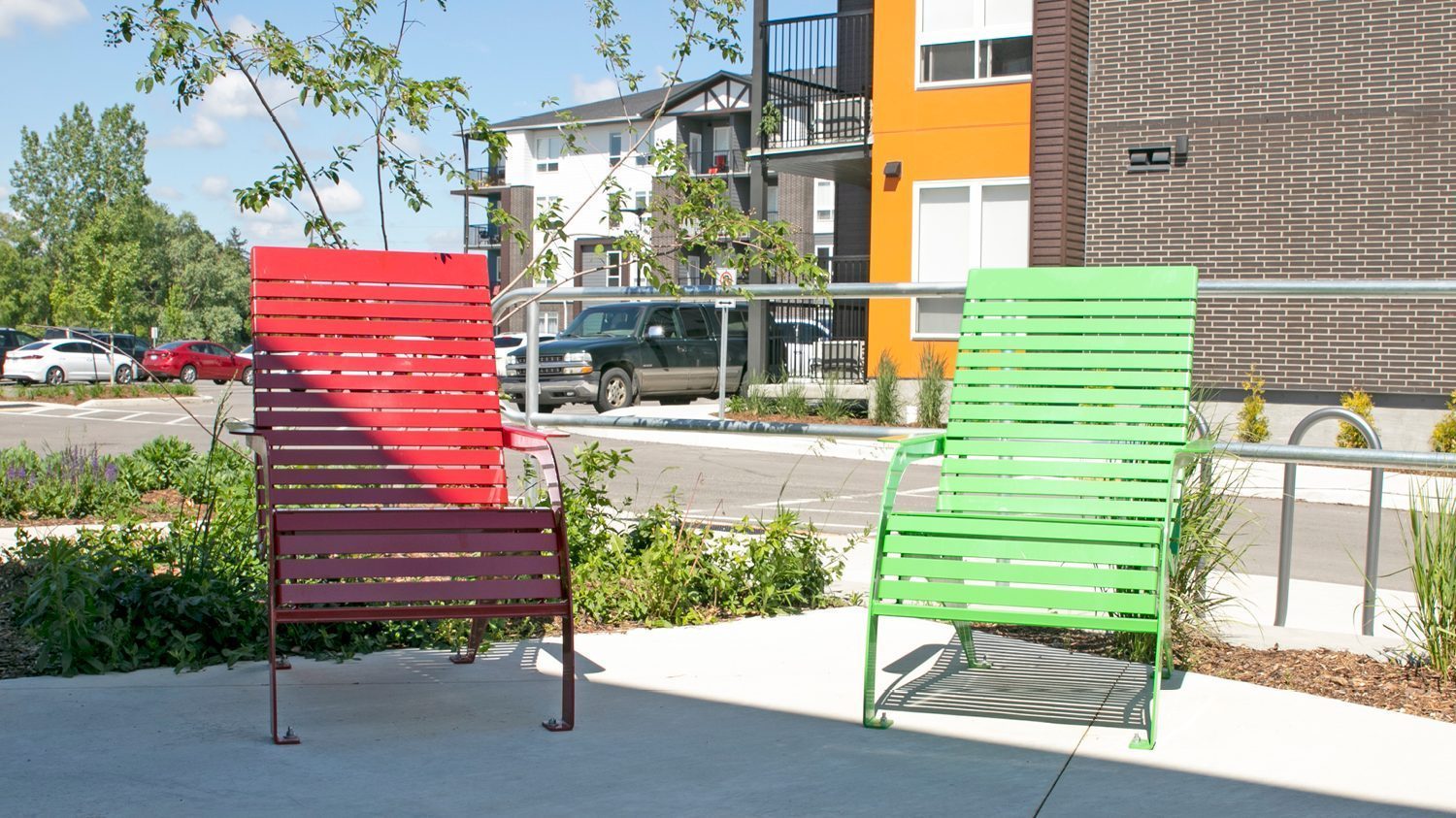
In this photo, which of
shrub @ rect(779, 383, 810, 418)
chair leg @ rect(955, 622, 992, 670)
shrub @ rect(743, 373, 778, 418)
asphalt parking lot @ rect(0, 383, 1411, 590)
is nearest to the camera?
chair leg @ rect(955, 622, 992, 670)

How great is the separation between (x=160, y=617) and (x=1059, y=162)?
17.0 m

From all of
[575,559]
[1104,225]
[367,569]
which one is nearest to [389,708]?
[367,569]

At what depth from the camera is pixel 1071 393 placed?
16.3 feet

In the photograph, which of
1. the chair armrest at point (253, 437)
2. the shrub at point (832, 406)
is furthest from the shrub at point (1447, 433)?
the chair armrest at point (253, 437)

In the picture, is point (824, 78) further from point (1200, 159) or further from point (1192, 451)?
point (1192, 451)

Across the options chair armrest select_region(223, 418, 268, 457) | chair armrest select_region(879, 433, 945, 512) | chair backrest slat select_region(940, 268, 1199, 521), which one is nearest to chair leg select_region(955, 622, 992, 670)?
chair backrest slat select_region(940, 268, 1199, 521)

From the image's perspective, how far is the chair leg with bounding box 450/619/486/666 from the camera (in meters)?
4.88

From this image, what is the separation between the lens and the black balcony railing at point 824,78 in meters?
23.4

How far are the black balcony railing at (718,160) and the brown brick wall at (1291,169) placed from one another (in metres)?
44.7

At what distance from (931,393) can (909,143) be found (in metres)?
4.91

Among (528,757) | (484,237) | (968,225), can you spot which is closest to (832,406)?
(968,225)

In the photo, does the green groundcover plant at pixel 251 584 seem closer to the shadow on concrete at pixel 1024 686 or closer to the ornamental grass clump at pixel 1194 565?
the shadow on concrete at pixel 1024 686

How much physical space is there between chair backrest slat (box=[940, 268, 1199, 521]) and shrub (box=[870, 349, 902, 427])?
14.1 m

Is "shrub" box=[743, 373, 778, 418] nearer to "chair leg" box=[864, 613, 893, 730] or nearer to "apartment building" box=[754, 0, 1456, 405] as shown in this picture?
"apartment building" box=[754, 0, 1456, 405]
